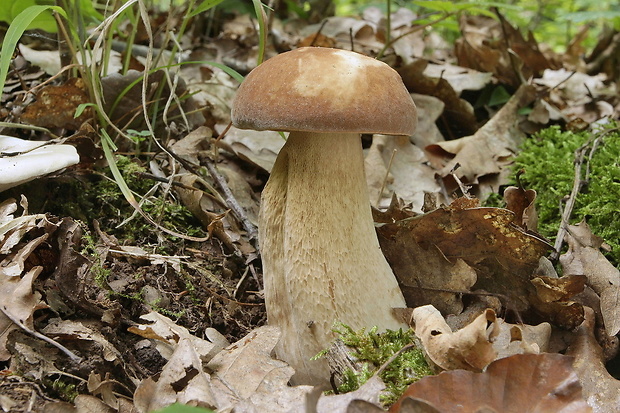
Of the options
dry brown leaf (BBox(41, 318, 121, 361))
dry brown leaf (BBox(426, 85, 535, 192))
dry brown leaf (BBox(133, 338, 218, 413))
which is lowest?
dry brown leaf (BBox(426, 85, 535, 192))

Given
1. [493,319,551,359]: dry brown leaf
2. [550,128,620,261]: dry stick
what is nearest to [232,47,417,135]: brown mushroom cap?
[493,319,551,359]: dry brown leaf

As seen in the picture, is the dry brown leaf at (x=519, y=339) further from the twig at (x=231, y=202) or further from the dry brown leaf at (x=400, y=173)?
the twig at (x=231, y=202)

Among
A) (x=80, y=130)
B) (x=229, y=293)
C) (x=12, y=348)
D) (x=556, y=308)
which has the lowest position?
(x=229, y=293)

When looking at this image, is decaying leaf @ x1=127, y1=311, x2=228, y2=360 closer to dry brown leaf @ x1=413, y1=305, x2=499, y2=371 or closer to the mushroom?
the mushroom

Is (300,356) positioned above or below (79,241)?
below

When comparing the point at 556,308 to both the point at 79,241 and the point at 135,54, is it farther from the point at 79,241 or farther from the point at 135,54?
the point at 135,54

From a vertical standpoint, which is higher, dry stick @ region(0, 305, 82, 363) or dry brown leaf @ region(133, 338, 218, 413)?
dry stick @ region(0, 305, 82, 363)

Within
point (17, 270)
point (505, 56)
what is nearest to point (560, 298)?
point (17, 270)

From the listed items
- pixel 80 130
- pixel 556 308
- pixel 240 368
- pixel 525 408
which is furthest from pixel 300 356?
pixel 80 130
